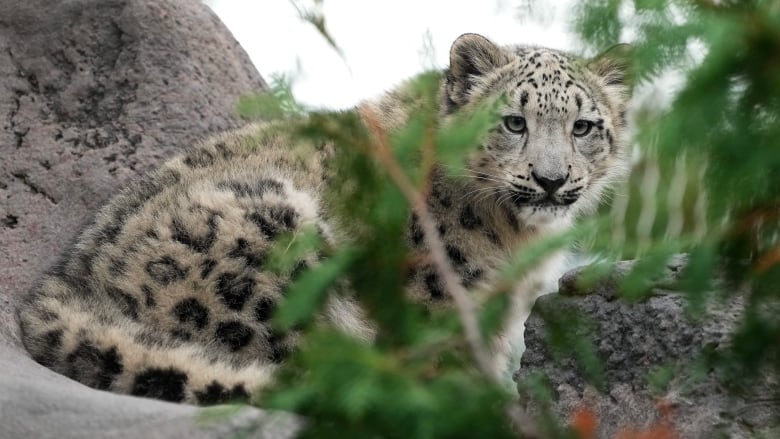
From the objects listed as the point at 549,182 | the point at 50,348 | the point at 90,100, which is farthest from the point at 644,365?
the point at 90,100

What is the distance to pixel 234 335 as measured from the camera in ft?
11.2

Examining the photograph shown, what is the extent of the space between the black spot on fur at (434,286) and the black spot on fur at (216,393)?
678 mm

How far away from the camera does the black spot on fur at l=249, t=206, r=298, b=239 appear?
11.7 feet

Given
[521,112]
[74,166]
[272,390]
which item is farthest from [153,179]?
[272,390]

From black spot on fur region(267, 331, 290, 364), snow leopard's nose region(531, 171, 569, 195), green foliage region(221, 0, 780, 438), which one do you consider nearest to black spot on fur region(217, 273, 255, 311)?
black spot on fur region(267, 331, 290, 364)

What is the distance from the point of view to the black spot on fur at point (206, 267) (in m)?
3.47

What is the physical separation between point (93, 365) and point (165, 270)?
0.40 meters

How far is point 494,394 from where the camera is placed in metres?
1.35

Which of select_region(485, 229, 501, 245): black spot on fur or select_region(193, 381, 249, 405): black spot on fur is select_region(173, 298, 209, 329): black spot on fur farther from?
select_region(485, 229, 501, 245): black spot on fur

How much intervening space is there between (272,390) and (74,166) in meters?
3.83

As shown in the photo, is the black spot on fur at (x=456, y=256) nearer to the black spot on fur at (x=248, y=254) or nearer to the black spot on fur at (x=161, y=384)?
the black spot on fur at (x=248, y=254)

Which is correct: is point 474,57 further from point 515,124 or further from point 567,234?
point 567,234

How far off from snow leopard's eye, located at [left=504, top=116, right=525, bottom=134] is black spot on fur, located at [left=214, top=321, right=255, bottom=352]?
3.95ft

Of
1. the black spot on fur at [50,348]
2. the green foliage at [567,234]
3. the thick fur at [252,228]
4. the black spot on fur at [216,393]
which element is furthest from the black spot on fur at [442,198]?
the green foliage at [567,234]
